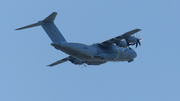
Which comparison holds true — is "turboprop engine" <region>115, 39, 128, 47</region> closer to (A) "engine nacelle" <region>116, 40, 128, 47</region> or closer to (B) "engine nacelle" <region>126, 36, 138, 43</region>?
(A) "engine nacelle" <region>116, 40, 128, 47</region>

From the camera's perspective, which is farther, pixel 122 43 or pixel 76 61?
pixel 76 61

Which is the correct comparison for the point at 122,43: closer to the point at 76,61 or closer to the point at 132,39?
the point at 132,39

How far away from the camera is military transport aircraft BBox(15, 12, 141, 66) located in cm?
3247

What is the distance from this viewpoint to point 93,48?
114ft

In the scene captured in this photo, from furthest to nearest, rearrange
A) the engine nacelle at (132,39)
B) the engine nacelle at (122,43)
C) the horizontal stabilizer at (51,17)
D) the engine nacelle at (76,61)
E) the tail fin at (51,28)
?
the engine nacelle at (76,61) < the engine nacelle at (122,43) < the engine nacelle at (132,39) < the tail fin at (51,28) < the horizontal stabilizer at (51,17)

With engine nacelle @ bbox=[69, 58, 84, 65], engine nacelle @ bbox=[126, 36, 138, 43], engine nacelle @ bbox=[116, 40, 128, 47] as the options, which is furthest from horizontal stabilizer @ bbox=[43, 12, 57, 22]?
engine nacelle @ bbox=[126, 36, 138, 43]

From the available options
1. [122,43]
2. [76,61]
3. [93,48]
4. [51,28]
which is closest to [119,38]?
[122,43]

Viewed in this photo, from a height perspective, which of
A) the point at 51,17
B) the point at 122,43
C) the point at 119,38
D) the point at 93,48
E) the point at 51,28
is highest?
the point at 51,17

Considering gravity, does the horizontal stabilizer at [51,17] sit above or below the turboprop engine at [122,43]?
above

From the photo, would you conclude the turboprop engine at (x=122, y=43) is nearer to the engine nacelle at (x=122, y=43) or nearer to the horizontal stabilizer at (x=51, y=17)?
the engine nacelle at (x=122, y=43)

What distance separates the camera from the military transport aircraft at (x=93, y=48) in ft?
107

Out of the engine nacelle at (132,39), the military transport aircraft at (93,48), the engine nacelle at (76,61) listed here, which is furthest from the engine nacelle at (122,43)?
the engine nacelle at (76,61)

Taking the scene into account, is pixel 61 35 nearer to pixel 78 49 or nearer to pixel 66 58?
pixel 78 49

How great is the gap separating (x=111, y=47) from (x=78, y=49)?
373cm
